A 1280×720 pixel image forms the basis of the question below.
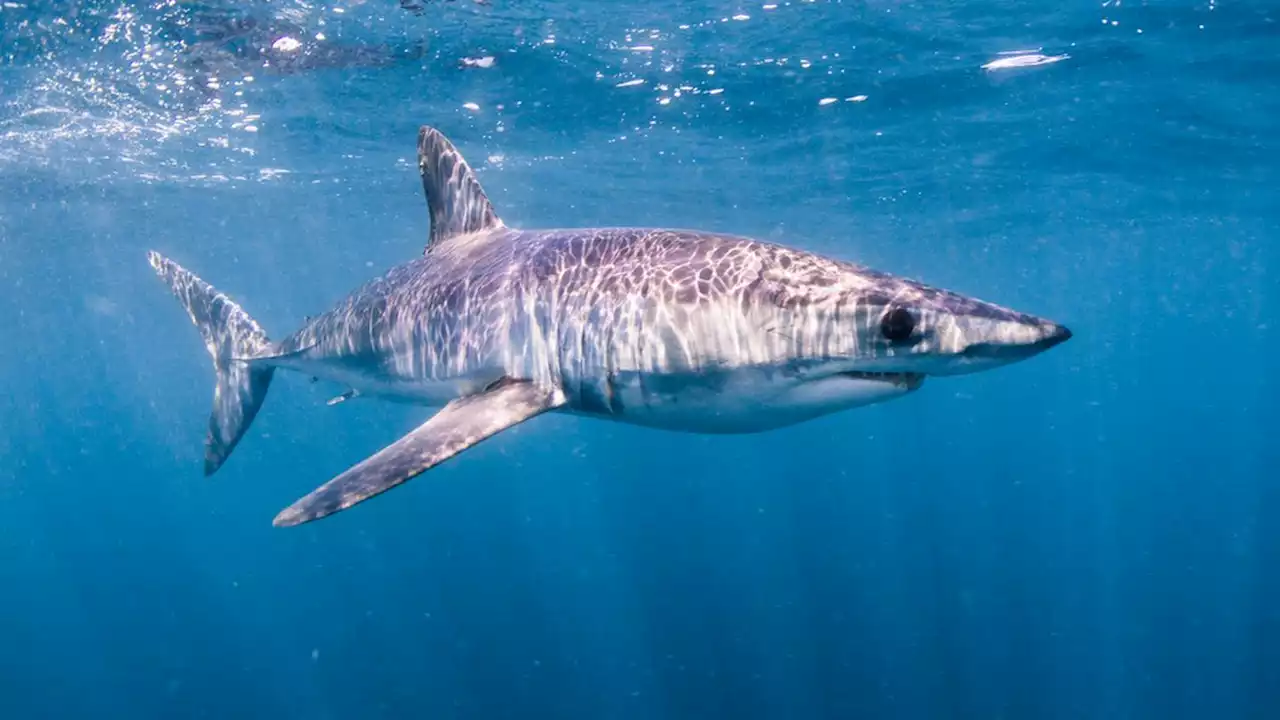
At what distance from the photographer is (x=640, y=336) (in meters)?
4.73

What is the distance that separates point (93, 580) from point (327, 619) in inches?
632

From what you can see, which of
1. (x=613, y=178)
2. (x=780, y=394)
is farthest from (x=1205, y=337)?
(x=780, y=394)

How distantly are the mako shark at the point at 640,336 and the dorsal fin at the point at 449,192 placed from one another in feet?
0.08

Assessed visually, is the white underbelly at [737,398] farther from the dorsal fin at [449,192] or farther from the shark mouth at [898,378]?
the dorsal fin at [449,192]

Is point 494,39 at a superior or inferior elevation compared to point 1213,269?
superior

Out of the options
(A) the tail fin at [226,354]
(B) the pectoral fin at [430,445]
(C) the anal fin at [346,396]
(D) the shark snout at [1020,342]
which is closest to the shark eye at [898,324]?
(D) the shark snout at [1020,342]

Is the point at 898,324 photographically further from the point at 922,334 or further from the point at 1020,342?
the point at 1020,342

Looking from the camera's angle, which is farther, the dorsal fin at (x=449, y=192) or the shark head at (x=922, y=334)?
the dorsal fin at (x=449, y=192)

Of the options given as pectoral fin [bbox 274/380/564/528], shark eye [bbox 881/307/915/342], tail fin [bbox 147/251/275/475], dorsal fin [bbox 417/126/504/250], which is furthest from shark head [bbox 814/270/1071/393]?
tail fin [bbox 147/251/275/475]

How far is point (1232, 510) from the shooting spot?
3544cm

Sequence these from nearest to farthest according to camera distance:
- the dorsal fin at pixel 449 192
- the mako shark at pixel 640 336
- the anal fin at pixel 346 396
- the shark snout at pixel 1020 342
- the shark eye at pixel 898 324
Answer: the shark snout at pixel 1020 342, the shark eye at pixel 898 324, the mako shark at pixel 640 336, the dorsal fin at pixel 449 192, the anal fin at pixel 346 396

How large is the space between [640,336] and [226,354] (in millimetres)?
6796

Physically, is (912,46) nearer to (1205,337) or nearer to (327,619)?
(327,619)

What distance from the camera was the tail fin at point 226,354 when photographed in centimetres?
933
